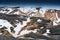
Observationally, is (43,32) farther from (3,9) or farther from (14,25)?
(3,9)

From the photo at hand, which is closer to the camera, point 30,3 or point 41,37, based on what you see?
point 41,37

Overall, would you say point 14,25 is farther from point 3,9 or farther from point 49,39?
point 49,39

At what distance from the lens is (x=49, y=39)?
1.52 meters

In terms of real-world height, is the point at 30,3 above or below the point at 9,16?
above

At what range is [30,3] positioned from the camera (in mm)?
1652

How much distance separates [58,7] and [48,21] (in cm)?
18

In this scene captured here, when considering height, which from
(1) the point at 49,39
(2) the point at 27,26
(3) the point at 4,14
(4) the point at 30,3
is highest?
(4) the point at 30,3

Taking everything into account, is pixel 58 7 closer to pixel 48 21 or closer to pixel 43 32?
pixel 48 21

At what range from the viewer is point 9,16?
1691 mm

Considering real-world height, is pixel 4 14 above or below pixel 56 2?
below

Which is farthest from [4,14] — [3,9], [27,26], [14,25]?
[27,26]

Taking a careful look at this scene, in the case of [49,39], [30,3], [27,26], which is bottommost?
[49,39]

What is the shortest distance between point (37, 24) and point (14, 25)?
0.77 ft

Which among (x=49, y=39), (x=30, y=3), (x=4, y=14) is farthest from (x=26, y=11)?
(x=49, y=39)
